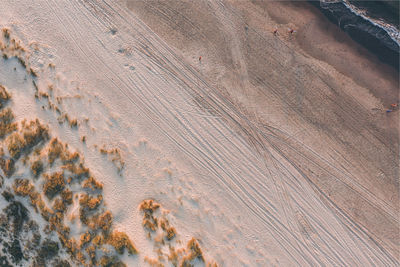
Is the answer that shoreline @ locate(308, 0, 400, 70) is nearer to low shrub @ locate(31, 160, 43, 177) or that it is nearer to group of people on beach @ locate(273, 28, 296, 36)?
group of people on beach @ locate(273, 28, 296, 36)

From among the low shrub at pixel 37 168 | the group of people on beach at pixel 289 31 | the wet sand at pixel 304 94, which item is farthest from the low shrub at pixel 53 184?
the group of people on beach at pixel 289 31

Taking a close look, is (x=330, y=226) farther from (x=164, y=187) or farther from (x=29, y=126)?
(x=29, y=126)

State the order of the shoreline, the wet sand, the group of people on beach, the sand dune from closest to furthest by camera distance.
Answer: the sand dune → the wet sand → the group of people on beach → the shoreline

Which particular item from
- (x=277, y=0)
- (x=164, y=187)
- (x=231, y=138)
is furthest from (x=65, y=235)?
(x=277, y=0)

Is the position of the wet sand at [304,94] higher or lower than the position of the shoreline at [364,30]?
lower

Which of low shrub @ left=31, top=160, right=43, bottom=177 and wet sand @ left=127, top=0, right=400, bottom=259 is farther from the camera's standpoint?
wet sand @ left=127, top=0, right=400, bottom=259

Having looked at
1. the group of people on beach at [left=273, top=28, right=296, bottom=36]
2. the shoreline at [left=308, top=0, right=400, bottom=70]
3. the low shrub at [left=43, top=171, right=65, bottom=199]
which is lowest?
the low shrub at [left=43, top=171, right=65, bottom=199]

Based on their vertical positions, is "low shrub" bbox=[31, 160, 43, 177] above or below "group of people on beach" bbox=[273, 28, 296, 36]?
below

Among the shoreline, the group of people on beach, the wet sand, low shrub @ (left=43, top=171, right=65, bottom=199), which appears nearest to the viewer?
low shrub @ (left=43, top=171, right=65, bottom=199)

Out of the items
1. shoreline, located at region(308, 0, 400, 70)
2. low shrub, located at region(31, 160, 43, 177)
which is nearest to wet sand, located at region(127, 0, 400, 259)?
shoreline, located at region(308, 0, 400, 70)

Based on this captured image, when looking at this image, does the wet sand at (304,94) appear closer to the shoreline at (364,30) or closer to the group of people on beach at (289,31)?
the group of people on beach at (289,31)

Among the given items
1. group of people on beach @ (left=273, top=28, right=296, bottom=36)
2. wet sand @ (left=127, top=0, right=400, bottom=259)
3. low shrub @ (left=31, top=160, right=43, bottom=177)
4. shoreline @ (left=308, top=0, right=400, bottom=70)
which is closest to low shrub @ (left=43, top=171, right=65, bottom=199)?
low shrub @ (left=31, top=160, right=43, bottom=177)
